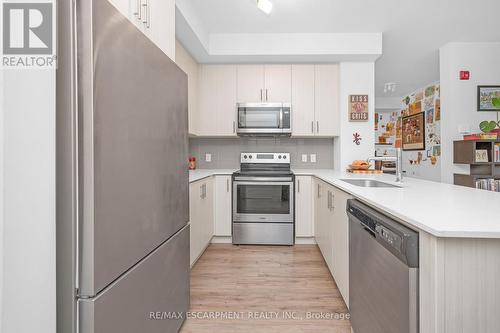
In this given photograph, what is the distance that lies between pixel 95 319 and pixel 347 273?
1.47 meters

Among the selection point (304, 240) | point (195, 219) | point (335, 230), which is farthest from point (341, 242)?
point (304, 240)

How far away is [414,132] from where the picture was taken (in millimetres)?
5676

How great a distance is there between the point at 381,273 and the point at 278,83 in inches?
112

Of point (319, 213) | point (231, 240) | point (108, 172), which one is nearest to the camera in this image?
point (108, 172)

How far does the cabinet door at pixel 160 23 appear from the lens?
1.35 m

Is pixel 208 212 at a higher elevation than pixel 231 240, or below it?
higher

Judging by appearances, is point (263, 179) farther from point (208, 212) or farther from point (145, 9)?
point (145, 9)

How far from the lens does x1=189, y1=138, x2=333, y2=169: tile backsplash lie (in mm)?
3861

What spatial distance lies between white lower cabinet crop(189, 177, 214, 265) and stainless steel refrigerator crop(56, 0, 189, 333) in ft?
4.09

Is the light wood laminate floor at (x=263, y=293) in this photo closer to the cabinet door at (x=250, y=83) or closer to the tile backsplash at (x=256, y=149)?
the tile backsplash at (x=256, y=149)

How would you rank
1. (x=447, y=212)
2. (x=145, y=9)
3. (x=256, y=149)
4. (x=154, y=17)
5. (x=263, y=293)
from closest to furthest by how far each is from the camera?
(x=447, y=212)
(x=145, y=9)
(x=154, y=17)
(x=263, y=293)
(x=256, y=149)

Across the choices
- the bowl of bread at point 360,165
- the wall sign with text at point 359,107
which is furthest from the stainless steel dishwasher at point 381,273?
the wall sign with text at point 359,107

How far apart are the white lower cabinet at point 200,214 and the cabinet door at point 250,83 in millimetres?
1152

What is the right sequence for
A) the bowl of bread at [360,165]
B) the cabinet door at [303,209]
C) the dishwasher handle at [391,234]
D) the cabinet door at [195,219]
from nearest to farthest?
the dishwasher handle at [391,234], the cabinet door at [195,219], the bowl of bread at [360,165], the cabinet door at [303,209]
